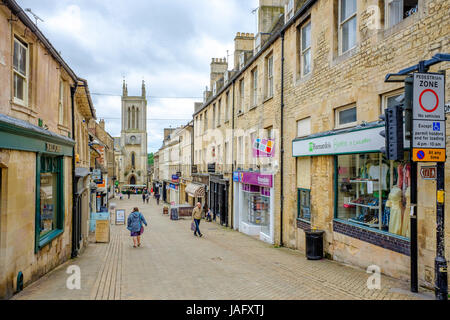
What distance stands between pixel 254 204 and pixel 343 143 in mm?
9502

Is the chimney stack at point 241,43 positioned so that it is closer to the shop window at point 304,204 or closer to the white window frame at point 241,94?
the white window frame at point 241,94

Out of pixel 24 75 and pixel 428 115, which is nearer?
pixel 428 115

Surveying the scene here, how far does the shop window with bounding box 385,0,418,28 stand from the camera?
7.93 meters

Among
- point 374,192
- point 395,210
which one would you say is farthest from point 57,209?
point 395,210

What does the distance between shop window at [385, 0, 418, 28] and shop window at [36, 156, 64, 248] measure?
28.2 feet

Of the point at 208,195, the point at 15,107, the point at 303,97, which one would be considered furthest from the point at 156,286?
the point at 208,195

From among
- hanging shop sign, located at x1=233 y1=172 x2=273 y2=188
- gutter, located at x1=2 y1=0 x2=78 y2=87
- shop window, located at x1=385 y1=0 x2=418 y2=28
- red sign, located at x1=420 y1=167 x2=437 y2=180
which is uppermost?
shop window, located at x1=385 y1=0 x2=418 y2=28

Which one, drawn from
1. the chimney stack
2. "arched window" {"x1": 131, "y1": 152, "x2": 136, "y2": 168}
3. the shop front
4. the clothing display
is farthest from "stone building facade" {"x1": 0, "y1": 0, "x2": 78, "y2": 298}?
"arched window" {"x1": 131, "y1": 152, "x2": 136, "y2": 168}

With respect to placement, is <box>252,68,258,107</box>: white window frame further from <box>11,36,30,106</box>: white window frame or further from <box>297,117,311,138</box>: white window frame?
<box>11,36,30,106</box>: white window frame

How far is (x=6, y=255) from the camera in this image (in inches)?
253

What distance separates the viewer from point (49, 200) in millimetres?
10047

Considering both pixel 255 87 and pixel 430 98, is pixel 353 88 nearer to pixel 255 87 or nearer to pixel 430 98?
pixel 430 98

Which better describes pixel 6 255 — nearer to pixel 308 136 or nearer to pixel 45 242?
pixel 45 242

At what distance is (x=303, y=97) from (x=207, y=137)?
57.8 feet
